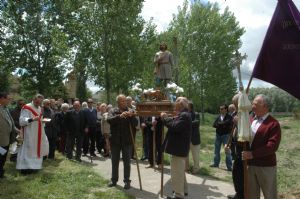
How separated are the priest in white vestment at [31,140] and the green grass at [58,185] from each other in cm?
28

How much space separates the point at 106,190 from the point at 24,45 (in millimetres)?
28533

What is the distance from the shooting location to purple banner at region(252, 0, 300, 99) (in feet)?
21.8

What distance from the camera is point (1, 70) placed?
36156mm

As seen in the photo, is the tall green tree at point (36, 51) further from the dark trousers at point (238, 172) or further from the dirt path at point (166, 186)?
the dark trousers at point (238, 172)

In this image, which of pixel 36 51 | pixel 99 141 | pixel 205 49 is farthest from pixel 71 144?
pixel 205 49

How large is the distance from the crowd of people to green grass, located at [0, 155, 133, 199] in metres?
0.42

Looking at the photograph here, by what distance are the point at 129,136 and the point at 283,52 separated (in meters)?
4.19

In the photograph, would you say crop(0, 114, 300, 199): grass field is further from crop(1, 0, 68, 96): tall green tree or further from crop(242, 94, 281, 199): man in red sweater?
crop(1, 0, 68, 96): tall green tree

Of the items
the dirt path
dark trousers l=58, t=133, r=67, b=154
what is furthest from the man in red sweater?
dark trousers l=58, t=133, r=67, b=154

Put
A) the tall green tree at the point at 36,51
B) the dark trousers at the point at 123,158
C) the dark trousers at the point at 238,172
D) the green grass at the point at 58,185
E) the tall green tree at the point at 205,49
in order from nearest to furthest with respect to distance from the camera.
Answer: the dark trousers at the point at 238,172 < the green grass at the point at 58,185 < the dark trousers at the point at 123,158 < the tall green tree at the point at 36,51 < the tall green tree at the point at 205,49

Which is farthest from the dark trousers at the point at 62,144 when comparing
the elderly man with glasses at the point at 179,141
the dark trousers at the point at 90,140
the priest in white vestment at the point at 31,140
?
the elderly man with glasses at the point at 179,141

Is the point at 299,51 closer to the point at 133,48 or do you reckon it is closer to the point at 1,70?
the point at 133,48

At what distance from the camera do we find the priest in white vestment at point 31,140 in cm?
1070

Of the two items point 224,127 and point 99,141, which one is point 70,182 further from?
point 99,141
